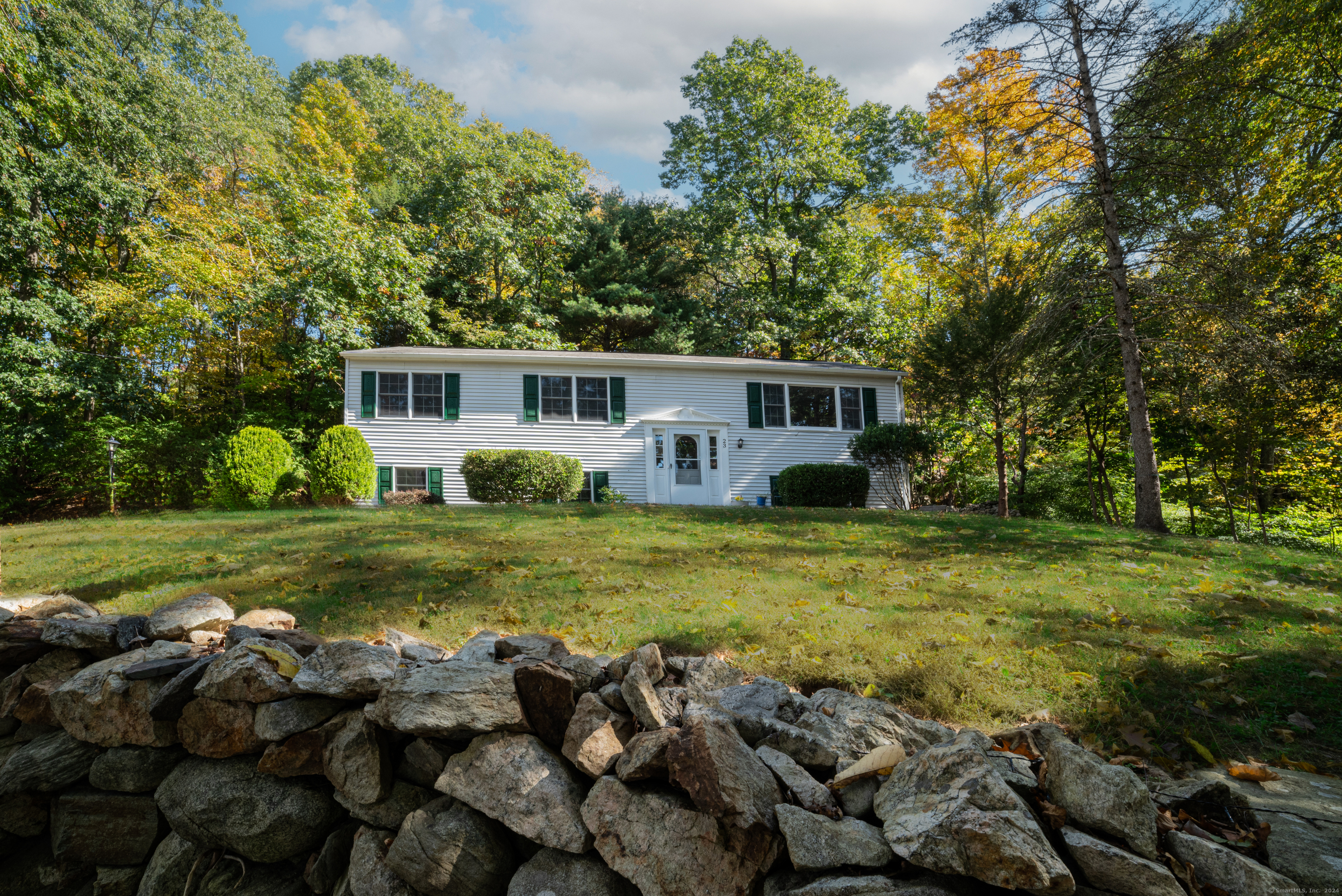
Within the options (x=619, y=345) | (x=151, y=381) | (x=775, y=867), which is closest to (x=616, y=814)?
(x=775, y=867)

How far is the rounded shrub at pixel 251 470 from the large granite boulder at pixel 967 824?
40.7 feet

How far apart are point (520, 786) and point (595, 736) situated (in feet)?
→ 1.00

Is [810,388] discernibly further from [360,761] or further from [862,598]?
[360,761]

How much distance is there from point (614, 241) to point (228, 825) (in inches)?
888

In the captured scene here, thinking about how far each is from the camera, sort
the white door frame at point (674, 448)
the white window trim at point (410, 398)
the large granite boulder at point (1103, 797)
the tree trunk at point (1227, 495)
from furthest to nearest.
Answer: the white door frame at point (674, 448)
the white window trim at point (410, 398)
the tree trunk at point (1227, 495)
the large granite boulder at point (1103, 797)

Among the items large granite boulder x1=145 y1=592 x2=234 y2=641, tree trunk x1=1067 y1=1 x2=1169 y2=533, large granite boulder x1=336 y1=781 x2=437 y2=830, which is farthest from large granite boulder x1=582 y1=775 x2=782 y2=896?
tree trunk x1=1067 y1=1 x2=1169 y2=533

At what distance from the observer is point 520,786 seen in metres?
2.11

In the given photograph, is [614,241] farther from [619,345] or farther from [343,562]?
[343,562]

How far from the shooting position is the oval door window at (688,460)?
1490 centimetres

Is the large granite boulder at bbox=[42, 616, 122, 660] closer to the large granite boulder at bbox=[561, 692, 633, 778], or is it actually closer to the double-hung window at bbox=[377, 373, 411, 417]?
the large granite boulder at bbox=[561, 692, 633, 778]

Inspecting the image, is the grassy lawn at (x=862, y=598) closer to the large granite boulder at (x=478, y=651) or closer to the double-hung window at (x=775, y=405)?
the large granite boulder at (x=478, y=651)

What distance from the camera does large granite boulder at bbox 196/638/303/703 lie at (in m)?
2.42

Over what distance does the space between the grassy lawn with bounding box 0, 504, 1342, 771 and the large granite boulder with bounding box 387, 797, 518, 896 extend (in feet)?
4.25

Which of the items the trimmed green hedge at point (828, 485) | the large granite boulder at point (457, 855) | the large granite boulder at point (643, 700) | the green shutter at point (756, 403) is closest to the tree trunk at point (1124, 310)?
the trimmed green hedge at point (828, 485)
